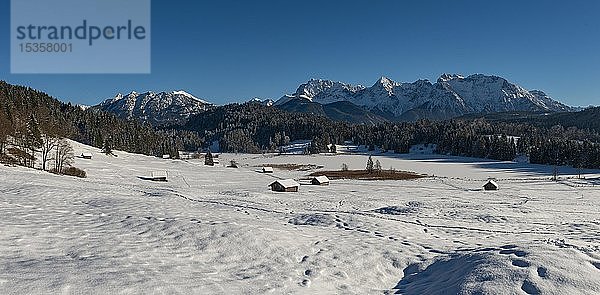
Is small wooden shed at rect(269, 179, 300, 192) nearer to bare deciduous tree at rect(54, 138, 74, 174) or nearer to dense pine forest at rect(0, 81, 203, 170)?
bare deciduous tree at rect(54, 138, 74, 174)

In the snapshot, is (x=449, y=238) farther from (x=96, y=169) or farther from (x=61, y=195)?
(x=96, y=169)

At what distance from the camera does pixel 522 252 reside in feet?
44.5

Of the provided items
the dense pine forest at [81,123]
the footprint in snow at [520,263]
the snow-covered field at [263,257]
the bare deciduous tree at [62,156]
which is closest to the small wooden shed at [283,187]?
the bare deciduous tree at [62,156]

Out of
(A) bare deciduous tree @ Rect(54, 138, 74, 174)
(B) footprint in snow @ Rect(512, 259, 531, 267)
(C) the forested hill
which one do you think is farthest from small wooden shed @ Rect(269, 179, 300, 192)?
(C) the forested hill

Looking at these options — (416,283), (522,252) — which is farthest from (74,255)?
(522,252)

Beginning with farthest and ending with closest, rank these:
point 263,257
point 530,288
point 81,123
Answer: point 81,123, point 263,257, point 530,288

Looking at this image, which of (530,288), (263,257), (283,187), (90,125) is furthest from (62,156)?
(90,125)

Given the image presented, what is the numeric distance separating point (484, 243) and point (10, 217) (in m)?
23.4

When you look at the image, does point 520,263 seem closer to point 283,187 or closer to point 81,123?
point 283,187

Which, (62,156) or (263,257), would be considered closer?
(263,257)

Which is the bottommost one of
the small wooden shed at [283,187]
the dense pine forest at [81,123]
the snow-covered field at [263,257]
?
the small wooden shed at [283,187]

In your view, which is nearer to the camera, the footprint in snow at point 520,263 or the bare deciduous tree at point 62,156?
the footprint in snow at point 520,263

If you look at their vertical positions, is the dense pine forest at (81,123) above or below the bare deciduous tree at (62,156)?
above

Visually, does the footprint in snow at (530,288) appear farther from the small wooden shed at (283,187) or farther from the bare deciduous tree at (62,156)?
the bare deciduous tree at (62,156)
